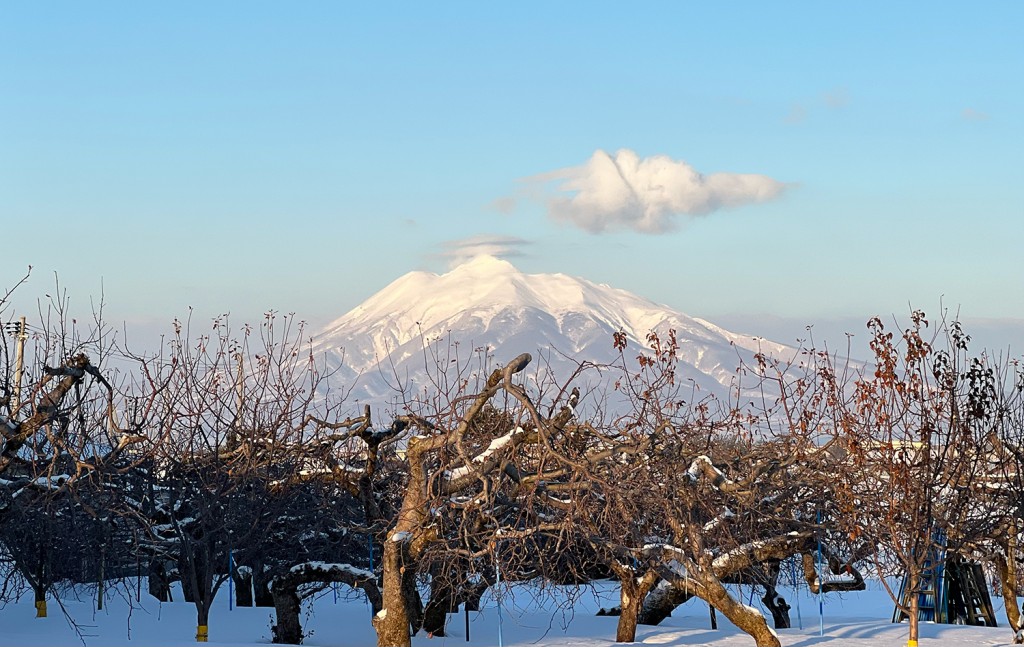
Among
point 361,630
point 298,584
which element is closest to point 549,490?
point 298,584

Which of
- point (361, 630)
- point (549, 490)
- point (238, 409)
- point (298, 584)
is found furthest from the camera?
point (361, 630)

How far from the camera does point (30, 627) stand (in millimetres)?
20578

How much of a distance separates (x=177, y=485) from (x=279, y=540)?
367 cm

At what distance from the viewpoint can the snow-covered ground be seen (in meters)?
19.3

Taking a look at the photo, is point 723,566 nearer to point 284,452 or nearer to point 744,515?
point 744,515

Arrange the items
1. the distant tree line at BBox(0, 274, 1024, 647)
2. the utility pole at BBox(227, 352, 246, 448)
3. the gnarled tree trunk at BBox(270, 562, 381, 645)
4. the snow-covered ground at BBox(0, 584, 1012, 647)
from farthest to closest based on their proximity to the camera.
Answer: the snow-covered ground at BBox(0, 584, 1012, 647) → the utility pole at BBox(227, 352, 246, 448) → the gnarled tree trunk at BBox(270, 562, 381, 645) → the distant tree line at BBox(0, 274, 1024, 647)

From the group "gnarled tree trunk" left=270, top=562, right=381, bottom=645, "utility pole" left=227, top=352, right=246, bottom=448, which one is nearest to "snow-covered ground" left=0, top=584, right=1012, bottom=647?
"gnarled tree trunk" left=270, top=562, right=381, bottom=645

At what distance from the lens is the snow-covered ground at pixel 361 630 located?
19297mm

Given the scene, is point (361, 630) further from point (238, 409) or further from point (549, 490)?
point (549, 490)

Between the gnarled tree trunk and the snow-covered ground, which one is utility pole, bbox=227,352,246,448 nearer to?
the gnarled tree trunk

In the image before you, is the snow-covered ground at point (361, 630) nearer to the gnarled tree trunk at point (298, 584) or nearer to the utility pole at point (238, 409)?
the gnarled tree trunk at point (298, 584)

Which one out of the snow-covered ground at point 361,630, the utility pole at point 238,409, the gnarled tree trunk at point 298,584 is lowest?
the snow-covered ground at point 361,630

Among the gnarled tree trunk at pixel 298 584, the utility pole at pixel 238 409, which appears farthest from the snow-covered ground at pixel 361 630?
the utility pole at pixel 238 409

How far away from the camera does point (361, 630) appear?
22.2 meters
